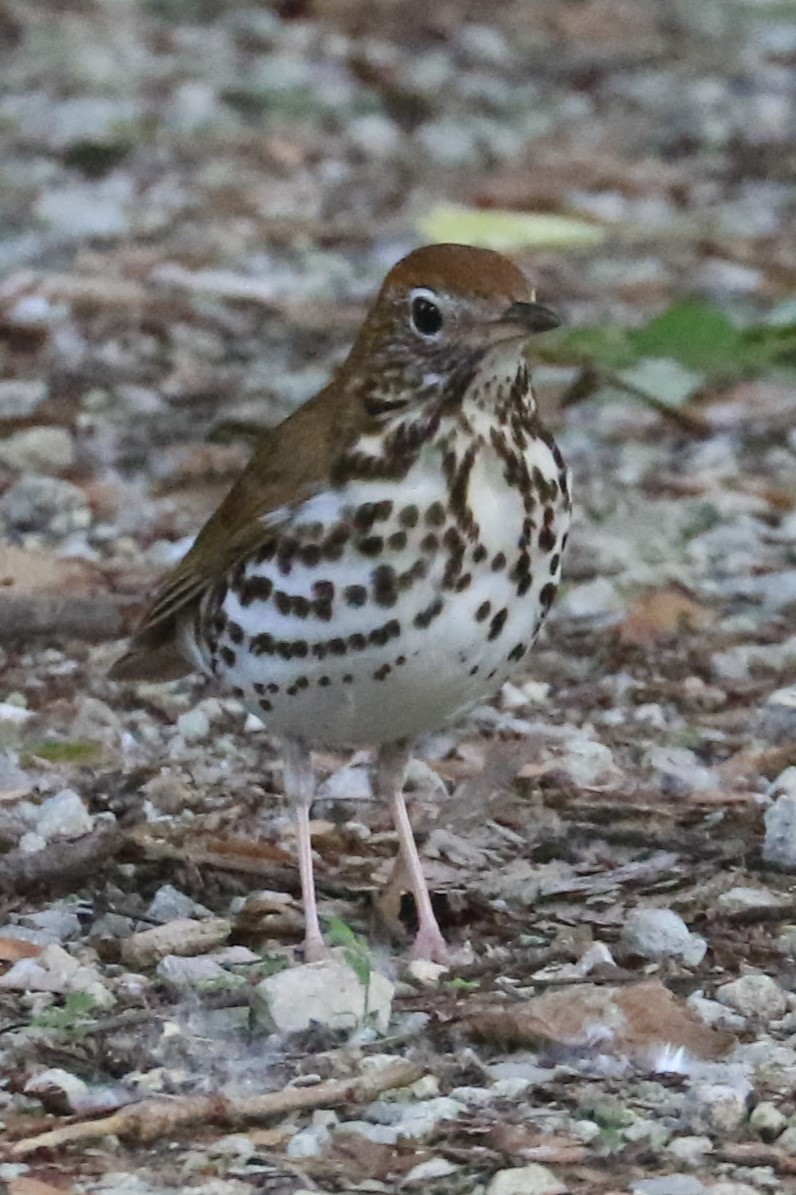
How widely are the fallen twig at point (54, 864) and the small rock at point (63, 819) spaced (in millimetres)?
180

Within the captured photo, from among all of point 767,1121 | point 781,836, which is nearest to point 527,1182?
point 767,1121

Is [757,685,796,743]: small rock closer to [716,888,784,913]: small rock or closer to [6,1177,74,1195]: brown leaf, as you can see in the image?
[716,888,784,913]: small rock

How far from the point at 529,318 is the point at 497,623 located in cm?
46

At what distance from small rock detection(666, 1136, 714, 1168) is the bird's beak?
1.17m

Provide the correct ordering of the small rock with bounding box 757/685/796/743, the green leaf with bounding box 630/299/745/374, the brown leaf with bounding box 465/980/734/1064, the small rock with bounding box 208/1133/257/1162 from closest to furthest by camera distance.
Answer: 1. the small rock with bounding box 208/1133/257/1162
2. the brown leaf with bounding box 465/980/734/1064
3. the small rock with bounding box 757/685/796/743
4. the green leaf with bounding box 630/299/745/374

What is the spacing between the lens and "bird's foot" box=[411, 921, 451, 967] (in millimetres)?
4340

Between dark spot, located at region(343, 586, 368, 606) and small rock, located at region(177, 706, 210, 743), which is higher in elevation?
dark spot, located at region(343, 586, 368, 606)

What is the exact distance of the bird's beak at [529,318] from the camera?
400 cm

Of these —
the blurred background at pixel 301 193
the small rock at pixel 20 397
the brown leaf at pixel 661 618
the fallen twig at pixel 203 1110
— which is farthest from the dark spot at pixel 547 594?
the small rock at pixel 20 397

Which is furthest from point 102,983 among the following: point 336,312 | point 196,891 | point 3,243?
point 3,243

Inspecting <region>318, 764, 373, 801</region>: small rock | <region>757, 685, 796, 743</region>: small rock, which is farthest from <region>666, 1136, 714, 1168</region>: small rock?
<region>757, 685, 796, 743</region>: small rock

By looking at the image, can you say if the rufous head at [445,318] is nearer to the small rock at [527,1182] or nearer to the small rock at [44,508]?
the small rock at [527,1182]

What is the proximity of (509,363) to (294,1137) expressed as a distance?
125 cm

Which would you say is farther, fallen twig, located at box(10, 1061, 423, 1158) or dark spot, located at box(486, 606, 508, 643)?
dark spot, located at box(486, 606, 508, 643)
